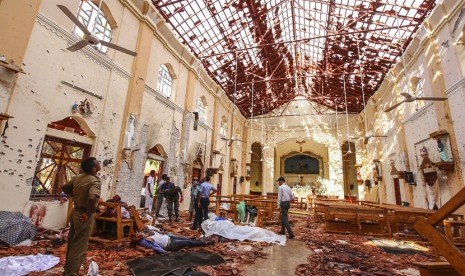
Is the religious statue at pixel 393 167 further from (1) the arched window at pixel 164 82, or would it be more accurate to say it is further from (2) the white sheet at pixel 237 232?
(1) the arched window at pixel 164 82

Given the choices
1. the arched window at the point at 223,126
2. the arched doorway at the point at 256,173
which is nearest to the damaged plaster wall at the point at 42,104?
the arched window at the point at 223,126

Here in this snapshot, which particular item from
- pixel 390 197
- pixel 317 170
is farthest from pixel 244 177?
pixel 390 197

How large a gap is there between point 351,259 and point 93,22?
9.90m

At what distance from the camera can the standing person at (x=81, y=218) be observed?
126 inches

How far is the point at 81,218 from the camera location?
3242 mm

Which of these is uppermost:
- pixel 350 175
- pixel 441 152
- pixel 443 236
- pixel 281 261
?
pixel 350 175

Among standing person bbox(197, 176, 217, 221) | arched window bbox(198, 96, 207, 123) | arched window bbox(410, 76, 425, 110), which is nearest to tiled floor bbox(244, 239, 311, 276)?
standing person bbox(197, 176, 217, 221)

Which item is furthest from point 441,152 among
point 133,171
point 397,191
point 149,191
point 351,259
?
point 133,171

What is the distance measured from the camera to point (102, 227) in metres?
5.89

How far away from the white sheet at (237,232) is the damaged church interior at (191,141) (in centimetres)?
4

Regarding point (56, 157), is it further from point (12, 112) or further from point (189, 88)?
point (189, 88)

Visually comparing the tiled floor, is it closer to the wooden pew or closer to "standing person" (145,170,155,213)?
the wooden pew

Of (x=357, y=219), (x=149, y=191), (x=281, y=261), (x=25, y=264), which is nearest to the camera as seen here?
(x=25, y=264)

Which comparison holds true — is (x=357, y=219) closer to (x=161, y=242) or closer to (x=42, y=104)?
(x=161, y=242)
